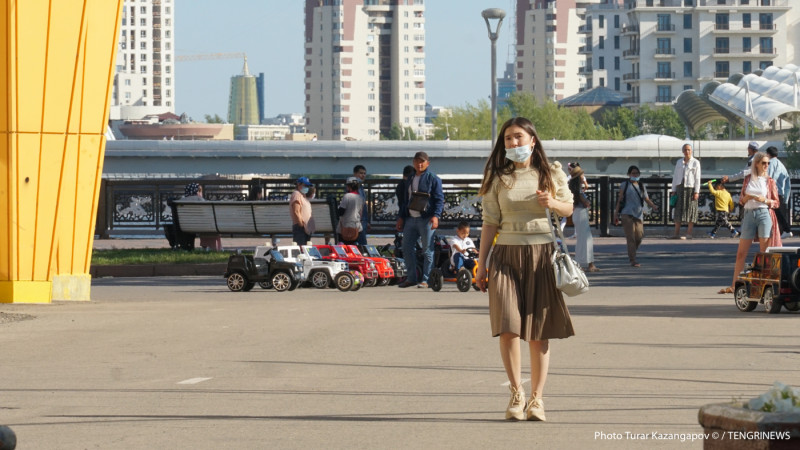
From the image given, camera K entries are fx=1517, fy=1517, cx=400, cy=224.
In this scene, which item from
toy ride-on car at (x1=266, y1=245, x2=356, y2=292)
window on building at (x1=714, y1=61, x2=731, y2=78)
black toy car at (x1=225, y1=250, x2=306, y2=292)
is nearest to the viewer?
black toy car at (x1=225, y1=250, x2=306, y2=292)

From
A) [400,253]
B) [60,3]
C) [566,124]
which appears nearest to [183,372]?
[60,3]

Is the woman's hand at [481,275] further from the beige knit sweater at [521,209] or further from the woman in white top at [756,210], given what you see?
the woman in white top at [756,210]

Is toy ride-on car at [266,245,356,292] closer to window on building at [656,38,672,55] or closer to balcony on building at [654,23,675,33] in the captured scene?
balcony on building at [654,23,675,33]

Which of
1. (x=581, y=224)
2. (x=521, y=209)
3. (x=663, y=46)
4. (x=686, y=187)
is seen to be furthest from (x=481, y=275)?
(x=663, y=46)

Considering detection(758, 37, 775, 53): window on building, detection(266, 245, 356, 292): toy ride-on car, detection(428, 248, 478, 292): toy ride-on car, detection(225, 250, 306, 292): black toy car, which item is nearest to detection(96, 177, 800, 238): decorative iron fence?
detection(266, 245, 356, 292): toy ride-on car

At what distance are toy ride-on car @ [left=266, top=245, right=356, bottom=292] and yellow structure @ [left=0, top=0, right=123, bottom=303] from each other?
3.48 meters

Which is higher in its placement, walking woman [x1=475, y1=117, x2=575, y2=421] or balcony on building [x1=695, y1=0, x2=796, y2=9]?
balcony on building [x1=695, y1=0, x2=796, y2=9]

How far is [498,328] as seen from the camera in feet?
27.1

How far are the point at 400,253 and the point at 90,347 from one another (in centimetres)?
978

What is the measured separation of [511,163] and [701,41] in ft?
582

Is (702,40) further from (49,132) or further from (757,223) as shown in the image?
(49,132)

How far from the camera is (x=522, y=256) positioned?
8391 mm

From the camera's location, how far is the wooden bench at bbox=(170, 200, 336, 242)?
89.1 ft

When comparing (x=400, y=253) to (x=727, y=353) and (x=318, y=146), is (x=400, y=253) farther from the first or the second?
(x=318, y=146)
